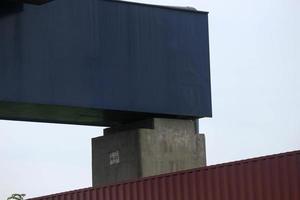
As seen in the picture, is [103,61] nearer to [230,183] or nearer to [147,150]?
[147,150]

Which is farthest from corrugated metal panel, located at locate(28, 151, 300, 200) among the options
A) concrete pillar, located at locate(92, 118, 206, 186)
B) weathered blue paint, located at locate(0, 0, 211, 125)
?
concrete pillar, located at locate(92, 118, 206, 186)

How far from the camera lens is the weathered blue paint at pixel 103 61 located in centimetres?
2067

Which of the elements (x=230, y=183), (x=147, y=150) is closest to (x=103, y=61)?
(x=147, y=150)

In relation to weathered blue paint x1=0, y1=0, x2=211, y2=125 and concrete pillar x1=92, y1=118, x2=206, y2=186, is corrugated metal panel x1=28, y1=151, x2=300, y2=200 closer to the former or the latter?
weathered blue paint x1=0, y1=0, x2=211, y2=125

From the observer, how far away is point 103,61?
2227 cm

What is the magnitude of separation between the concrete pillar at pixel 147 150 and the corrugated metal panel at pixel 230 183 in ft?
20.9

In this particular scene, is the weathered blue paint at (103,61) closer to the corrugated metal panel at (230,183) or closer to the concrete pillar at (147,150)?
the concrete pillar at (147,150)

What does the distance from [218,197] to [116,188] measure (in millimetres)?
3304

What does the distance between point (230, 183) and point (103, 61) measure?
30.6 feet

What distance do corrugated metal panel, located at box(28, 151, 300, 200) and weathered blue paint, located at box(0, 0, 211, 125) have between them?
5470mm

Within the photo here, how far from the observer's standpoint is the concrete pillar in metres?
22.9

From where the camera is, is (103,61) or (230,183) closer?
(230,183)

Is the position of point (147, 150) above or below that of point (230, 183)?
above

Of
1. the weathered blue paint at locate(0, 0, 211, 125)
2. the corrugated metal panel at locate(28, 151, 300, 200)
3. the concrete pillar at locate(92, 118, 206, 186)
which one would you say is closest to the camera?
the corrugated metal panel at locate(28, 151, 300, 200)
